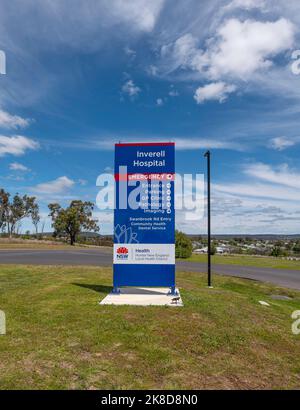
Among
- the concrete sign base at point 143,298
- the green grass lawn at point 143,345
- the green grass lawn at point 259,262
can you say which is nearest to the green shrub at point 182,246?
the green grass lawn at point 259,262

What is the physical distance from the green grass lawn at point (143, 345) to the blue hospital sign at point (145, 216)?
3.49 feet

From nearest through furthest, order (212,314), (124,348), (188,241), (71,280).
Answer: (124,348) → (212,314) → (71,280) → (188,241)

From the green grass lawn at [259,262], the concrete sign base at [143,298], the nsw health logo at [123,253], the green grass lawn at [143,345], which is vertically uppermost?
the nsw health logo at [123,253]

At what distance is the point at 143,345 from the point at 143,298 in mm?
3192

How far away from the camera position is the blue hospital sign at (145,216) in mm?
9047

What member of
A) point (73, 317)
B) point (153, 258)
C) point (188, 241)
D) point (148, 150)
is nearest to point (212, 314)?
point (153, 258)

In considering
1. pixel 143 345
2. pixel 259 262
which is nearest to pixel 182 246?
pixel 259 262

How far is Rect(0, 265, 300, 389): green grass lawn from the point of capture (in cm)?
424

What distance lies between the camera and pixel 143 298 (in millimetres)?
8531

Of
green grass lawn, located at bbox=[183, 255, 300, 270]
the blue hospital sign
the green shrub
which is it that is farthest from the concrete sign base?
the green shrub

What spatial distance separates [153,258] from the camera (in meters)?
9.09

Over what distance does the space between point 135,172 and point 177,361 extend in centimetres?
562

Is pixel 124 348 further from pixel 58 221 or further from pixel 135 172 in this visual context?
pixel 58 221

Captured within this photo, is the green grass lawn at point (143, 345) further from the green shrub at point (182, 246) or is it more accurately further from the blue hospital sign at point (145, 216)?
the green shrub at point (182, 246)
